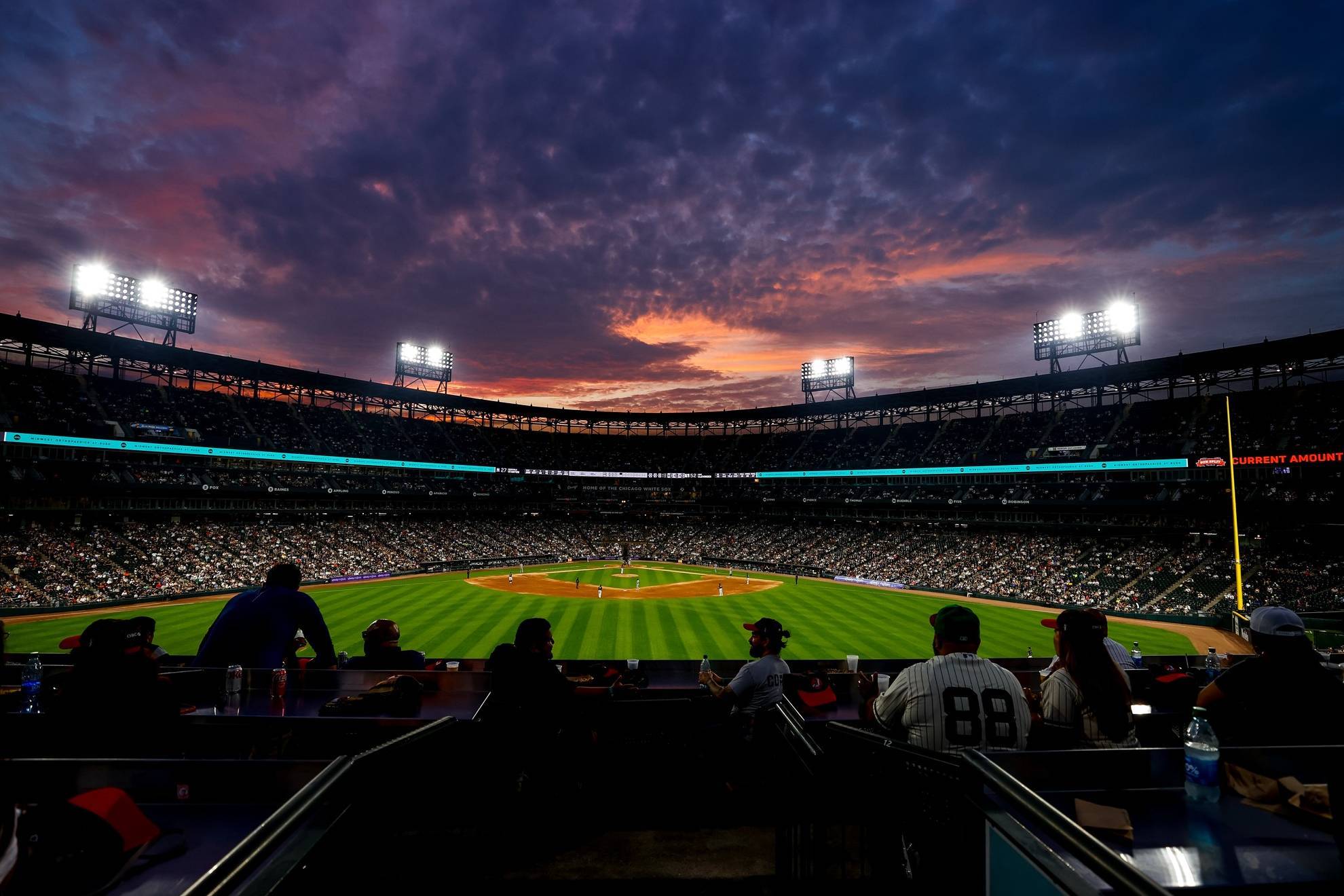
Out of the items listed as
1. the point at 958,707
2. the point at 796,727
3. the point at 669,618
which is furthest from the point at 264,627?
the point at 669,618

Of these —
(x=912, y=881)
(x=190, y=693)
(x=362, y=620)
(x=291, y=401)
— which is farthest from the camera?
(x=291, y=401)

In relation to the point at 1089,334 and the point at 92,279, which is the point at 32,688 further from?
the point at 1089,334

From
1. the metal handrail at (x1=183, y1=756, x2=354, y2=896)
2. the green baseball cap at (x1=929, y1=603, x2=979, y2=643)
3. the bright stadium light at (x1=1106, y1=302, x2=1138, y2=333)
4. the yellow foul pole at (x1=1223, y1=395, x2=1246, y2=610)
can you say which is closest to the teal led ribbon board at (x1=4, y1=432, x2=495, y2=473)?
the metal handrail at (x1=183, y1=756, x2=354, y2=896)

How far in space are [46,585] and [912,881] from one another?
51.4m

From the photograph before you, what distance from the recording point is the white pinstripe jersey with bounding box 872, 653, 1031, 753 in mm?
3883

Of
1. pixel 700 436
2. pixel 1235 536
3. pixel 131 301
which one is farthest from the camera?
pixel 700 436

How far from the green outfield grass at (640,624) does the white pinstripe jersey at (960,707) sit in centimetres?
2072

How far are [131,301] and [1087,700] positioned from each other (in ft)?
225

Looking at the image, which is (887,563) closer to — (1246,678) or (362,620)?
(362,620)

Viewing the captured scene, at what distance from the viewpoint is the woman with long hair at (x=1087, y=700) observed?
4270 millimetres

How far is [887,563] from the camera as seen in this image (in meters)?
54.6

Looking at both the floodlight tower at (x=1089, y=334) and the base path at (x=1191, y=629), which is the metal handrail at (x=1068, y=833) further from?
the floodlight tower at (x=1089, y=334)

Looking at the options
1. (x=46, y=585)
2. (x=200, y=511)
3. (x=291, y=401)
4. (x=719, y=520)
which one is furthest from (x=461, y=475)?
(x=46, y=585)

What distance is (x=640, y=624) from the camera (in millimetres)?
33375
